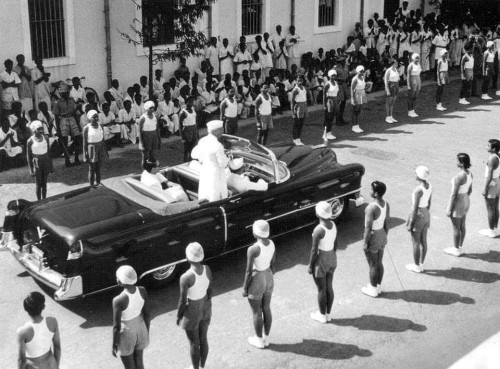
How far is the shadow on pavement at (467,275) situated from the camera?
8.86m

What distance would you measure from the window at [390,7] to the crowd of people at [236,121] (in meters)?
0.29

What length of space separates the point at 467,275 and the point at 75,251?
15.4ft

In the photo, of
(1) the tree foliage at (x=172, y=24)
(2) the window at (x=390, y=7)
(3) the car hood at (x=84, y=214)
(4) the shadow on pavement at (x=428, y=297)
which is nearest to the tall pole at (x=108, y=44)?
(1) the tree foliage at (x=172, y=24)

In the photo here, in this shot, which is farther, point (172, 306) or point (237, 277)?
point (237, 277)

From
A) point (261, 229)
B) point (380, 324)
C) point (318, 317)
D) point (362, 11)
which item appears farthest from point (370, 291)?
point (362, 11)

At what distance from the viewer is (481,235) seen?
10.1 meters

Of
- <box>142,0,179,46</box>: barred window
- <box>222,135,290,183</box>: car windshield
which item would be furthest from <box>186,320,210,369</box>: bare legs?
<box>142,0,179,46</box>: barred window

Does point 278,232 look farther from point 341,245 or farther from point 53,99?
point 53,99

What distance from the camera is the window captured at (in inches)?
891

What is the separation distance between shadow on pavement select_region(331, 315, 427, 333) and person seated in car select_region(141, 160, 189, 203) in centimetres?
237

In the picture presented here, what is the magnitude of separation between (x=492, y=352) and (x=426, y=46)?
15.6 m

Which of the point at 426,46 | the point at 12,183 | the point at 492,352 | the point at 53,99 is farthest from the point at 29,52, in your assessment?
the point at 426,46

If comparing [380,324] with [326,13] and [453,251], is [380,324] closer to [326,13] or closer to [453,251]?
[453,251]

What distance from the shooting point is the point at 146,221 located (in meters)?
8.10
